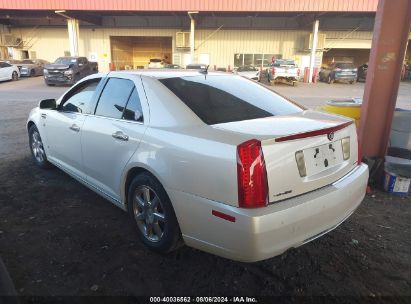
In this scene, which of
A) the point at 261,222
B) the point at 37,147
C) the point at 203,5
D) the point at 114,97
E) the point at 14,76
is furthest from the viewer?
the point at 203,5

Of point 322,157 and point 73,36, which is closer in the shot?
point 322,157

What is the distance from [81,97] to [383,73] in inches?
151

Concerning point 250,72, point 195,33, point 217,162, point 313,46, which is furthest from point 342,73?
point 217,162

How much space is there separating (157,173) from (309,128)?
1188mm

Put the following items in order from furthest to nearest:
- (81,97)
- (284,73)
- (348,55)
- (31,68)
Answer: (348,55)
(31,68)
(284,73)
(81,97)

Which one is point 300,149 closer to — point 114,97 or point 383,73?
point 114,97

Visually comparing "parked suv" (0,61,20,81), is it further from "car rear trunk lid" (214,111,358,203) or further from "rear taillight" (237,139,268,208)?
"rear taillight" (237,139,268,208)

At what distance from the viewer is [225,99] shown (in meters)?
2.98

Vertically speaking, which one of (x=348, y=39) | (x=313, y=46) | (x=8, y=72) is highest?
(x=348, y=39)

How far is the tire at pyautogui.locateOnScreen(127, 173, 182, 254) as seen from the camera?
2.66 m

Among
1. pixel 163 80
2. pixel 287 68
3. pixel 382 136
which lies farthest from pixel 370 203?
pixel 287 68

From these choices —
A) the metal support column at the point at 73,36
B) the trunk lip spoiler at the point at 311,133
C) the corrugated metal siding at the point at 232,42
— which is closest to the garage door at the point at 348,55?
the corrugated metal siding at the point at 232,42

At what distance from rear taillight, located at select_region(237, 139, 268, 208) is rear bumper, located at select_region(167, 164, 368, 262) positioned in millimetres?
63

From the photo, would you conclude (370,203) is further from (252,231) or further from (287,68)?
(287,68)
